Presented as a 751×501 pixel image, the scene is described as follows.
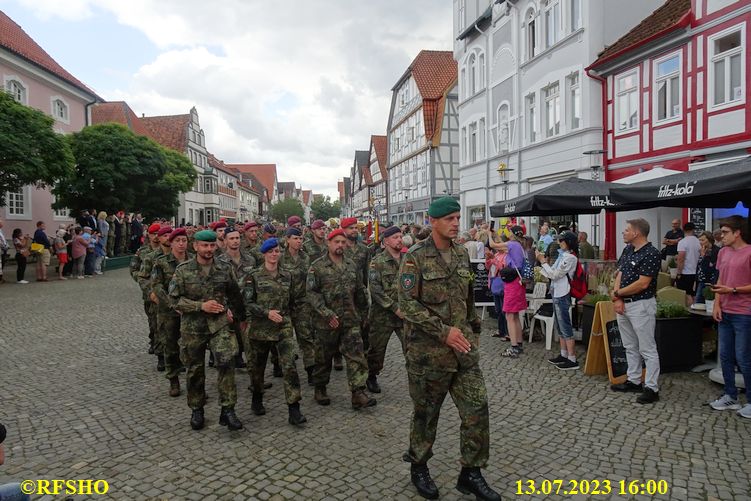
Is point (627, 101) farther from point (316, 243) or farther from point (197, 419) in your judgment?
point (197, 419)

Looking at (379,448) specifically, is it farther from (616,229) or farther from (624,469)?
(616,229)

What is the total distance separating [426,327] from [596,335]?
4047 mm

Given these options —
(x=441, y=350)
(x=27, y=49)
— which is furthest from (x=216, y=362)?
(x=27, y=49)

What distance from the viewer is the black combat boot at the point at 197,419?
16.9ft

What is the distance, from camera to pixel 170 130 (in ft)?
190

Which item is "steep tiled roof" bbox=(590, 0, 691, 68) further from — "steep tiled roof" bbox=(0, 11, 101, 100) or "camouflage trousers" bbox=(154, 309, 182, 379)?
"steep tiled roof" bbox=(0, 11, 101, 100)

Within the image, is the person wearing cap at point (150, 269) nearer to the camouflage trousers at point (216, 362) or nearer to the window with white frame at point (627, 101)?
the camouflage trousers at point (216, 362)

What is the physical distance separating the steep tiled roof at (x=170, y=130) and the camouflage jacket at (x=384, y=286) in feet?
181

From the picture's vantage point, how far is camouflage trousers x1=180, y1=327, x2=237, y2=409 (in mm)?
5090

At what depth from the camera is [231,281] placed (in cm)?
543

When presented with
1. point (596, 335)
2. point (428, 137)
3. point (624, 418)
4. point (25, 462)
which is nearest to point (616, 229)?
point (596, 335)

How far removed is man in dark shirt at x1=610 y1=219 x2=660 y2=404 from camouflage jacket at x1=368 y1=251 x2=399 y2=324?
8.33 feet

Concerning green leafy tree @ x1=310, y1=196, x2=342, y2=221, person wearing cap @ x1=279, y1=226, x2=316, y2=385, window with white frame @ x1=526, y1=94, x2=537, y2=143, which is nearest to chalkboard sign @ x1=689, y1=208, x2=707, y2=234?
window with white frame @ x1=526, y1=94, x2=537, y2=143

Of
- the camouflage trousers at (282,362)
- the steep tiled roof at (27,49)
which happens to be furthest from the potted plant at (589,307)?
the steep tiled roof at (27,49)
